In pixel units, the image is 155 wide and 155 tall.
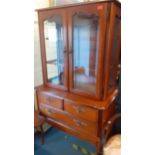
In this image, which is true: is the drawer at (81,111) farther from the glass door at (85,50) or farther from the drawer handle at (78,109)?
the glass door at (85,50)

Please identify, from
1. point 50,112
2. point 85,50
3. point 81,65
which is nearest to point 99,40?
point 85,50

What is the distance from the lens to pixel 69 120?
1652mm

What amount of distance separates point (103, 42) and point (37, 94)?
103 cm

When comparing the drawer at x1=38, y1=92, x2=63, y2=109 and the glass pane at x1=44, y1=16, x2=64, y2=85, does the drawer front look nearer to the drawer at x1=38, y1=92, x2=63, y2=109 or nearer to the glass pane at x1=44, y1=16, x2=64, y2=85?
the drawer at x1=38, y1=92, x2=63, y2=109

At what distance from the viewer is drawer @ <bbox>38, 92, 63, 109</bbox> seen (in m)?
1.67

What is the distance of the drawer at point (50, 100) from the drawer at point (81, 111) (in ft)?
0.27

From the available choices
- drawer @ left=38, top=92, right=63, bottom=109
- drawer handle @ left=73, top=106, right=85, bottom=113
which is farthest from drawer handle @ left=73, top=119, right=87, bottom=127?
drawer @ left=38, top=92, right=63, bottom=109

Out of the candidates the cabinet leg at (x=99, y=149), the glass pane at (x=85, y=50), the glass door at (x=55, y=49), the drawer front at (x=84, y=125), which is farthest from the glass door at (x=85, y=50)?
the cabinet leg at (x=99, y=149)

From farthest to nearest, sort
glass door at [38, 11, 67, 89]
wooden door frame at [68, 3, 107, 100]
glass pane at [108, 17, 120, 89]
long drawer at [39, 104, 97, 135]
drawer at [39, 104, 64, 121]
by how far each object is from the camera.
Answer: drawer at [39, 104, 64, 121] < glass door at [38, 11, 67, 89] < long drawer at [39, 104, 97, 135] < glass pane at [108, 17, 120, 89] < wooden door frame at [68, 3, 107, 100]

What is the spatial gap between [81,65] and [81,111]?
476 millimetres

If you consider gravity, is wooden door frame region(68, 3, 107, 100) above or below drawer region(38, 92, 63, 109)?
above
